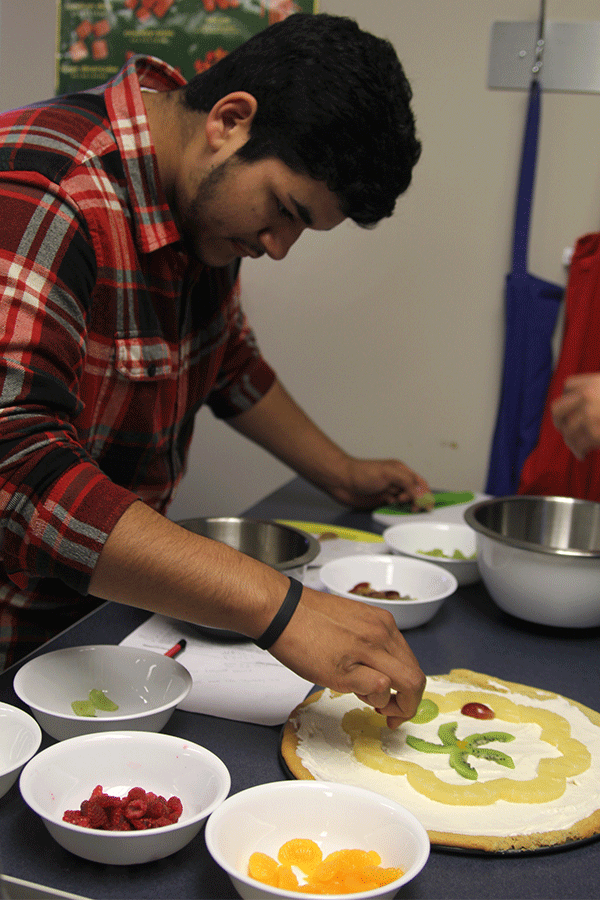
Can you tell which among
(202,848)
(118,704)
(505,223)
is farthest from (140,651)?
(505,223)

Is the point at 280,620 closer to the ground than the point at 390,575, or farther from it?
farther from it

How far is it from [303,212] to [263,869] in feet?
2.80

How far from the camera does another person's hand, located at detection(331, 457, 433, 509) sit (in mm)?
1979

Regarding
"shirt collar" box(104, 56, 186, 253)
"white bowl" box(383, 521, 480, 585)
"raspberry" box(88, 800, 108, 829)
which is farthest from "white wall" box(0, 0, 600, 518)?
"raspberry" box(88, 800, 108, 829)

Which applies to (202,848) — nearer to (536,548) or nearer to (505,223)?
(536,548)

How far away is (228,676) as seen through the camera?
1139 mm

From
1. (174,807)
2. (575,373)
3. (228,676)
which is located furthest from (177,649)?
(575,373)

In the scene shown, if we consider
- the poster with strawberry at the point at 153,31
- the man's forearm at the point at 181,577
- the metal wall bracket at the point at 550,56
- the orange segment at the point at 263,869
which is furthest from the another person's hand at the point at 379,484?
the poster with strawberry at the point at 153,31

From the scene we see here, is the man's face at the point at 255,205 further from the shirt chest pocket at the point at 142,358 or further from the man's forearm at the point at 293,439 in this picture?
the man's forearm at the point at 293,439

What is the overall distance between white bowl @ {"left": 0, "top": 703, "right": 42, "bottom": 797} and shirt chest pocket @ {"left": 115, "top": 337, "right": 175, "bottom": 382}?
562 mm

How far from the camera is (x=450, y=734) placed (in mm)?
1021

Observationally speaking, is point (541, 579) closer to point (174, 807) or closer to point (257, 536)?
point (257, 536)

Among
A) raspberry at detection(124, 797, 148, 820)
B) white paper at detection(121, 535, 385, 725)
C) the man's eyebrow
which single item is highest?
the man's eyebrow

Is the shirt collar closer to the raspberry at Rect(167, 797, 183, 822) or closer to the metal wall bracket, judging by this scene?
the raspberry at Rect(167, 797, 183, 822)
